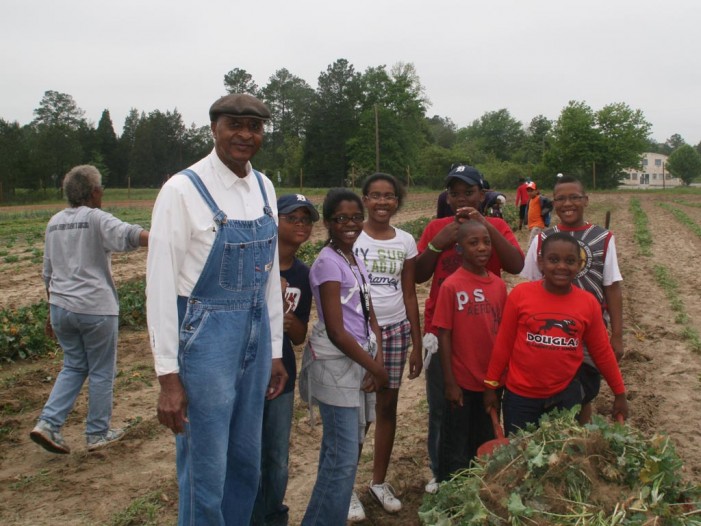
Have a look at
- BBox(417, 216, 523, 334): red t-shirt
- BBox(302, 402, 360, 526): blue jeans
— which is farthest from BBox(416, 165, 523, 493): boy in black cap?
BBox(302, 402, 360, 526): blue jeans

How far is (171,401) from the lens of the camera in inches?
90.5

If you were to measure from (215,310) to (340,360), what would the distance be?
2.67ft

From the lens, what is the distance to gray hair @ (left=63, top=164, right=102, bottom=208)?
14.0 ft

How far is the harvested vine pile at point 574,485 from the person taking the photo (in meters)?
2.02

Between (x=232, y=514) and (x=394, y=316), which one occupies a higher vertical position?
(x=394, y=316)

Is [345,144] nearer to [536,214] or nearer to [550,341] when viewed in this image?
[536,214]

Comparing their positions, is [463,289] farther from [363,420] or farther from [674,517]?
[674,517]

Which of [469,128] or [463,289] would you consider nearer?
[463,289]

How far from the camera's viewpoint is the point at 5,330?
6.73 meters

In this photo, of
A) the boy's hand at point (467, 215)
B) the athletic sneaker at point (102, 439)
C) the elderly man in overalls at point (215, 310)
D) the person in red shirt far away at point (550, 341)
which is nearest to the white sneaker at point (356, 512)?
the elderly man in overalls at point (215, 310)

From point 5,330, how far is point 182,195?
5559mm

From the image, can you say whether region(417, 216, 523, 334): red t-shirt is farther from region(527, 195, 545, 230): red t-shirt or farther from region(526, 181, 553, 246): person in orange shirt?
region(527, 195, 545, 230): red t-shirt

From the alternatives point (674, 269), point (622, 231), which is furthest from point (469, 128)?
point (674, 269)

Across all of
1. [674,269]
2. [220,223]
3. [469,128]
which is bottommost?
[674,269]
